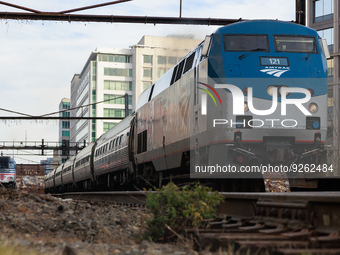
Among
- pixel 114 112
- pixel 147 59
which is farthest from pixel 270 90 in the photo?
pixel 147 59

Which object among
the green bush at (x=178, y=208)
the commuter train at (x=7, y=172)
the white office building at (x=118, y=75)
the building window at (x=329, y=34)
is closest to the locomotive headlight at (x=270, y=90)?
the green bush at (x=178, y=208)

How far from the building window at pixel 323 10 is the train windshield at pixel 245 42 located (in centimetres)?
4194

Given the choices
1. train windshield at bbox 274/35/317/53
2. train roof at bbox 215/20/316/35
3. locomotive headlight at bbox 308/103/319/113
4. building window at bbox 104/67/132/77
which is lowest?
locomotive headlight at bbox 308/103/319/113

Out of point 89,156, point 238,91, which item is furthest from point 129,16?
point 89,156

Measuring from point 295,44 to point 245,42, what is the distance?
1050mm

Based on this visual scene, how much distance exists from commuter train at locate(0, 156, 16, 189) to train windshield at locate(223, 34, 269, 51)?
3698 centimetres

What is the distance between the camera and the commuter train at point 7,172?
43812mm

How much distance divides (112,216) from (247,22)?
195 inches

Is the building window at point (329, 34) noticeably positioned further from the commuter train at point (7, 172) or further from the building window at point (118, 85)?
the building window at point (118, 85)

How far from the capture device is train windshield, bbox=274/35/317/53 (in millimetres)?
10354

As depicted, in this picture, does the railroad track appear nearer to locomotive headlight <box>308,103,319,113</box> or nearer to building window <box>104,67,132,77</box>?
locomotive headlight <box>308,103,319,113</box>

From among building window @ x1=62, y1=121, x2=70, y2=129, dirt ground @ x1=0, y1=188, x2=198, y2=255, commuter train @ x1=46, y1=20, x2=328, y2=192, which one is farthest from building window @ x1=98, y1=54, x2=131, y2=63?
dirt ground @ x1=0, y1=188, x2=198, y2=255

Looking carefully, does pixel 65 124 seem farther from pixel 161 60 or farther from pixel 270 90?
pixel 270 90

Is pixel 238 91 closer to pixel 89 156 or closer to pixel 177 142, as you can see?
pixel 177 142
